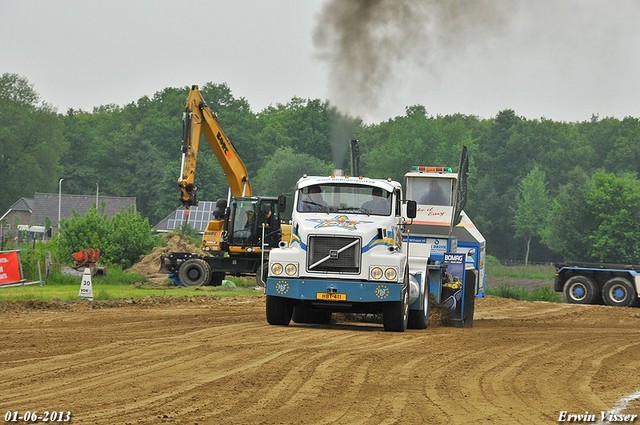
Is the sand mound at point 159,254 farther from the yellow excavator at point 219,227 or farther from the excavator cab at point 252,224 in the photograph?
the excavator cab at point 252,224

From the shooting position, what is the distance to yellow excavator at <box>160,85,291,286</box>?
41938mm

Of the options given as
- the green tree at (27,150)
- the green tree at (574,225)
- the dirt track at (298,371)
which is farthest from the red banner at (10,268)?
the green tree at (27,150)

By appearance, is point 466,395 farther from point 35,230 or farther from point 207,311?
point 35,230

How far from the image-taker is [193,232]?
8281cm

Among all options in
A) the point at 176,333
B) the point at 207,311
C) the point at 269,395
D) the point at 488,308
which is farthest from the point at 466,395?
the point at 488,308

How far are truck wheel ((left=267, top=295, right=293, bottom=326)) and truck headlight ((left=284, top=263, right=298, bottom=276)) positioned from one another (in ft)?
2.82

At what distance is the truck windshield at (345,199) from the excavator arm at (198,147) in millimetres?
18602

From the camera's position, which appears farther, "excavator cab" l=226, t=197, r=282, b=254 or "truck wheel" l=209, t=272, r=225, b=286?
"truck wheel" l=209, t=272, r=225, b=286

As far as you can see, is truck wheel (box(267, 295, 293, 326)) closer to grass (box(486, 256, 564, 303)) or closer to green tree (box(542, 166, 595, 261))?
grass (box(486, 256, 564, 303))

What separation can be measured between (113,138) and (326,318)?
135548 millimetres

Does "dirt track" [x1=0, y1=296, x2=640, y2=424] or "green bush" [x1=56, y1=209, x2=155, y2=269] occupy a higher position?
"green bush" [x1=56, y1=209, x2=155, y2=269]

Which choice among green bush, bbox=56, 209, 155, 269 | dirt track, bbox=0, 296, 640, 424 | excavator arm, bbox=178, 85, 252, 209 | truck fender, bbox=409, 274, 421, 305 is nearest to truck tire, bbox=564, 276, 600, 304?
excavator arm, bbox=178, 85, 252, 209

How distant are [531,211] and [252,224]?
7989cm

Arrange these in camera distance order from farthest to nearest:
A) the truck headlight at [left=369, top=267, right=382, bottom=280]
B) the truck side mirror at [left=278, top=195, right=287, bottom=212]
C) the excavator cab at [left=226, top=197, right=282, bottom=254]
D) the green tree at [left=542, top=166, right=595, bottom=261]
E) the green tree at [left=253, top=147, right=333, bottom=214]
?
the green tree at [left=542, top=166, right=595, bottom=261]
the green tree at [left=253, top=147, right=333, bottom=214]
the excavator cab at [left=226, top=197, right=282, bottom=254]
the truck side mirror at [left=278, top=195, right=287, bottom=212]
the truck headlight at [left=369, top=267, right=382, bottom=280]
